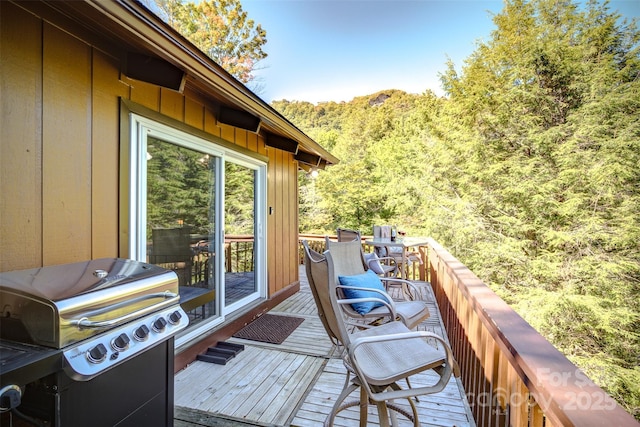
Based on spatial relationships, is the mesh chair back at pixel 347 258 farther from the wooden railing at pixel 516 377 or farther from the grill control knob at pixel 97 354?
the grill control knob at pixel 97 354

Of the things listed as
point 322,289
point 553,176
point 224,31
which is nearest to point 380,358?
point 322,289

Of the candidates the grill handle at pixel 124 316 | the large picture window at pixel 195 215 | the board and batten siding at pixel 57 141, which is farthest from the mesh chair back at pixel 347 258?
the board and batten siding at pixel 57 141

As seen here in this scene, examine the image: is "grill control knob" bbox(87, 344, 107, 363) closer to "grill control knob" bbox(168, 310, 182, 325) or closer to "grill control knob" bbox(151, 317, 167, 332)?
"grill control knob" bbox(151, 317, 167, 332)

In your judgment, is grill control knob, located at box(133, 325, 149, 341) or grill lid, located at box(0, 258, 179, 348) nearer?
grill lid, located at box(0, 258, 179, 348)

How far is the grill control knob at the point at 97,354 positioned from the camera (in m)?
1.23

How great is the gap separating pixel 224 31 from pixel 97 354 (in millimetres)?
13452

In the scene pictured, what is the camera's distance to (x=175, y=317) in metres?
1.72

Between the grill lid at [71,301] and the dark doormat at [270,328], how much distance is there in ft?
6.49

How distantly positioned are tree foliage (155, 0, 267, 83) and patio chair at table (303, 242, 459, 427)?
1174 centimetres

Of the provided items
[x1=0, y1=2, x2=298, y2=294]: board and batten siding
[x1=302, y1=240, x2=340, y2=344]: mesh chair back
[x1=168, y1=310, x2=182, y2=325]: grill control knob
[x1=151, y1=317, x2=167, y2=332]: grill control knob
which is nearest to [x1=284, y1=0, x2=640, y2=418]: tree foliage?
[x1=302, y1=240, x2=340, y2=344]: mesh chair back

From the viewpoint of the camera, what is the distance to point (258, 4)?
38.7 feet

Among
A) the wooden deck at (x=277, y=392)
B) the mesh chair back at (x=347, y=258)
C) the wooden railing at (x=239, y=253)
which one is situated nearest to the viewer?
the wooden deck at (x=277, y=392)

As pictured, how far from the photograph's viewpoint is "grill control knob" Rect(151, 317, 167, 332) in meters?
1.56

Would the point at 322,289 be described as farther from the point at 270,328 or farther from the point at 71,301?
the point at 270,328
